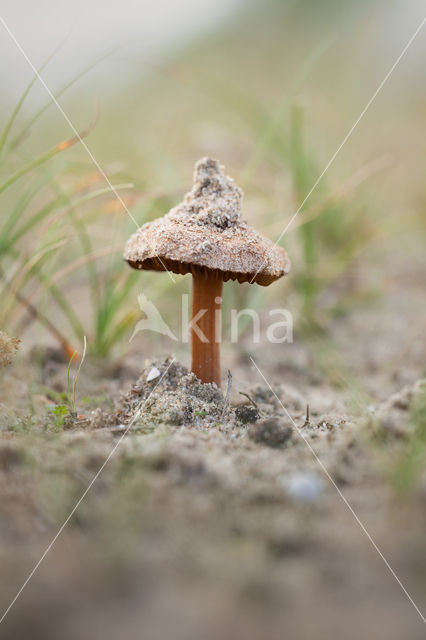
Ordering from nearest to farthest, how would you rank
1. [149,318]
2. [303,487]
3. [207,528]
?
[207,528]
[303,487]
[149,318]

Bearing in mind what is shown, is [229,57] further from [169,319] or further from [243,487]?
[243,487]

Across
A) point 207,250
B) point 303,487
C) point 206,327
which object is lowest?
point 303,487

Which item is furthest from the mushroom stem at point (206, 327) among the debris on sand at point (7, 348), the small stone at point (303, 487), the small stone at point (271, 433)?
the small stone at point (303, 487)

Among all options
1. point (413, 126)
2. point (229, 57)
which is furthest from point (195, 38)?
point (413, 126)

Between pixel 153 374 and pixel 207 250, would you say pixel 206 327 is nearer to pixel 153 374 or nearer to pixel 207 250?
pixel 153 374

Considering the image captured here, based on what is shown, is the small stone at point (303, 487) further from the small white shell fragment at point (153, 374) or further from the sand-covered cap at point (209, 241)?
the small white shell fragment at point (153, 374)

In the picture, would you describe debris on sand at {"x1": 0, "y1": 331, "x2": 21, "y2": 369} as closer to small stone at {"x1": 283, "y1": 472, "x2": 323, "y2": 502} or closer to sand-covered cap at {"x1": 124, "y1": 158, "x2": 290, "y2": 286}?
sand-covered cap at {"x1": 124, "y1": 158, "x2": 290, "y2": 286}

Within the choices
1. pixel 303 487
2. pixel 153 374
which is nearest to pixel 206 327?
pixel 153 374

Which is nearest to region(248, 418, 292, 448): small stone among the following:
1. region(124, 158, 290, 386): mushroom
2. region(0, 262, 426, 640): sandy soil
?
region(0, 262, 426, 640): sandy soil
